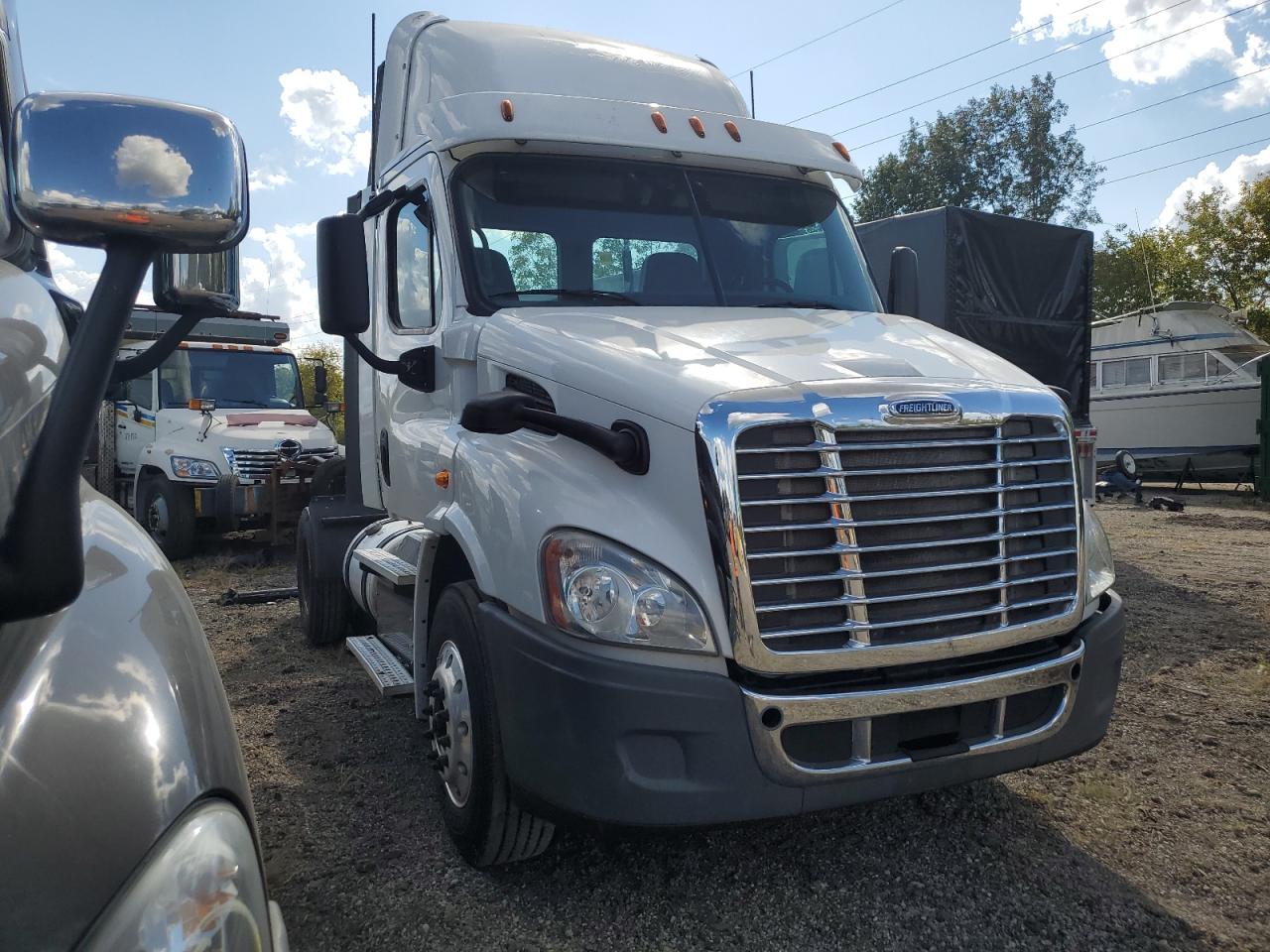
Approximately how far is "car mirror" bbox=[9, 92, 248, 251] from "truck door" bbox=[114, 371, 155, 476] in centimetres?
1173

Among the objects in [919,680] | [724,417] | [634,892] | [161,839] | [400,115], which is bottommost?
[634,892]

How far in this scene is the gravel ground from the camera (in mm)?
2953

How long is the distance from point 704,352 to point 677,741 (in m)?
1.23

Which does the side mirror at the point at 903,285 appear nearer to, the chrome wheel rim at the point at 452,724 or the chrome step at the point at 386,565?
the chrome step at the point at 386,565

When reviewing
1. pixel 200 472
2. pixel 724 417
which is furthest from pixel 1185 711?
pixel 200 472

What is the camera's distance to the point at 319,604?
6434 millimetres

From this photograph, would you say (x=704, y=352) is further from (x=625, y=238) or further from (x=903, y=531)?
(x=625, y=238)

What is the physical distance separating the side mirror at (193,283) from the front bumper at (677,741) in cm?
139

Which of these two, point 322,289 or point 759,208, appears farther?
point 759,208

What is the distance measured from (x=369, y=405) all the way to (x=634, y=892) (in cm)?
318

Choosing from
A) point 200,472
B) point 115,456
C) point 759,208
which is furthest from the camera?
point 115,456

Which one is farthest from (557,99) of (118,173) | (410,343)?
(118,173)

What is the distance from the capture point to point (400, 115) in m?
5.07

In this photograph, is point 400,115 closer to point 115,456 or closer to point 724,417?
point 724,417
